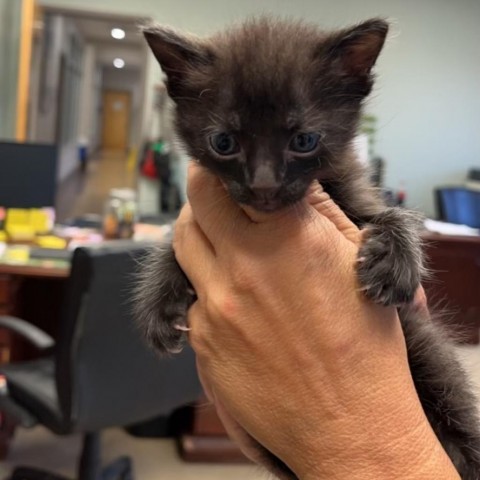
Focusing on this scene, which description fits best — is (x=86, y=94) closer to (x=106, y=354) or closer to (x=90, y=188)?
(x=90, y=188)

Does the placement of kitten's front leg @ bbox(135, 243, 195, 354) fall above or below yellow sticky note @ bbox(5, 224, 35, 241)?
above

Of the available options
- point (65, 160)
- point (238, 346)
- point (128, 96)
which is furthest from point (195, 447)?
point (128, 96)

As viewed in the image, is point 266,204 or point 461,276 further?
point 461,276

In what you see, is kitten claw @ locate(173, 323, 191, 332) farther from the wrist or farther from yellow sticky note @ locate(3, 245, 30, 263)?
yellow sticky note @ locate(3, 245, 30, 263)

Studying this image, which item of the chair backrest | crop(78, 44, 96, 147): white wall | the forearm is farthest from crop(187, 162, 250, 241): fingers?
crop(78, 44, 96, 147): white wall

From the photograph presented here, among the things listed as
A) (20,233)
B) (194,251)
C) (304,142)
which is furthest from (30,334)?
(304,142)

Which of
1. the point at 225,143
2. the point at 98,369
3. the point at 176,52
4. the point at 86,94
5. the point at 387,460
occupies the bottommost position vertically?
the point at 98,369
